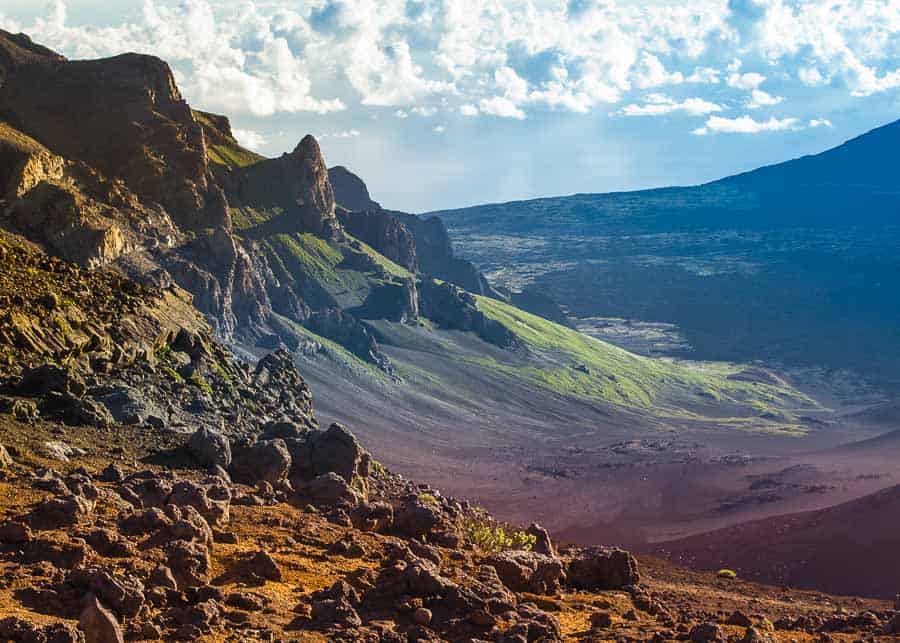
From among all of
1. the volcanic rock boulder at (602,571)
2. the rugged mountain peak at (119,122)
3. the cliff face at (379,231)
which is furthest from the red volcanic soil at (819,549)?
the cliff face at (379,231)

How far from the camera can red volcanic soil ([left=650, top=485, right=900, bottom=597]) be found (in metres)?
48.8

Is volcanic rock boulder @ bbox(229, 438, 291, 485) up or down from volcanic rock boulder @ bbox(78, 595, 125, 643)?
down

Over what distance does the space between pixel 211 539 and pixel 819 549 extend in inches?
1690

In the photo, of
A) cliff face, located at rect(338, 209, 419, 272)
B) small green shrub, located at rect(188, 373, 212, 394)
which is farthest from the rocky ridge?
small green shrub, located at rect(188, 373, 212, 394)

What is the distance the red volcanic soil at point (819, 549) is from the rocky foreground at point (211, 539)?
376 inches

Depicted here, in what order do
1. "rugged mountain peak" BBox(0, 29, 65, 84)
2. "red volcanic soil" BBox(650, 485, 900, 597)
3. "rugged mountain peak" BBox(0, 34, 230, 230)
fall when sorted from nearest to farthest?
"red volcanic soil" BBox(650, 485, 900, 597), "rugged mountain peak" BBox(0, 34, 230, 230), "rugged mountain peak" BBox(0, 29, 65, 84)

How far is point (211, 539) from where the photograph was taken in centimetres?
1955

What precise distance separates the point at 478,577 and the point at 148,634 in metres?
8.60

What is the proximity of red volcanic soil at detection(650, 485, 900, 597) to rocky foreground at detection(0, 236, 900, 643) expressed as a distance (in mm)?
9549

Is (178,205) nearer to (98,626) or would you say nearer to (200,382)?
(200,382)

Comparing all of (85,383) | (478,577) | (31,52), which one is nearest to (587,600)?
(478,577)

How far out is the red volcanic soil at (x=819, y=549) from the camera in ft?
160

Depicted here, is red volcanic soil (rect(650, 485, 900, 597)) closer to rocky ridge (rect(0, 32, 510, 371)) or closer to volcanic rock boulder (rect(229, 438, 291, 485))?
volcanic rock boulder (rect(229, 438, 291, 485))

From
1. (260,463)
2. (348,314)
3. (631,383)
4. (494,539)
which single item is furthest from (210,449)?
(631,383)
